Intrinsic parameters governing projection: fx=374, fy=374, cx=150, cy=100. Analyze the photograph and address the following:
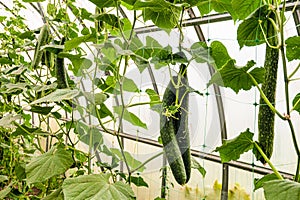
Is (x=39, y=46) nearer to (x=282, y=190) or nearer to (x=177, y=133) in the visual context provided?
(x=177, y=133)

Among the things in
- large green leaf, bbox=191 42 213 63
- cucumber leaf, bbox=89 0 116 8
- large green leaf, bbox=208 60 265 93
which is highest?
cucumber leaf, bbox=89 0 116 8

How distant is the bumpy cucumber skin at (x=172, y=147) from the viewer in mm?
803

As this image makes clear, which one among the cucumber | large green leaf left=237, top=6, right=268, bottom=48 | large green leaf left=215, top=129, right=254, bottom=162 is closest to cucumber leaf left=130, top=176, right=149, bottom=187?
large green leaf left=215, top=129, right=254, bottom=162

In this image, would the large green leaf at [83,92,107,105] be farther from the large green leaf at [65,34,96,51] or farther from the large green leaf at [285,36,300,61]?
the large green leaf at [285,36,300,61]

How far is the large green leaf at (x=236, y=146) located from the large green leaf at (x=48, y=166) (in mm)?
469

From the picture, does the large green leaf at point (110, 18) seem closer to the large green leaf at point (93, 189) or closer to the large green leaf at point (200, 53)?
the large green leaf at point (200, 53)

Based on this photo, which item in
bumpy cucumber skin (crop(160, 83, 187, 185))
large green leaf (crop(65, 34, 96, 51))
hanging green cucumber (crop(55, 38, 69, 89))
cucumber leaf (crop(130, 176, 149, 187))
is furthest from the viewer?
cucumber leaf (crop(130, 176, 149, 187))

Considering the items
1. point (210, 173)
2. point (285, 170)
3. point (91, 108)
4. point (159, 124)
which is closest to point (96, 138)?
point (91, 108)

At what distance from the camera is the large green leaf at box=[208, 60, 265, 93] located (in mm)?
894

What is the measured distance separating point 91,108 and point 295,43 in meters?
0.62

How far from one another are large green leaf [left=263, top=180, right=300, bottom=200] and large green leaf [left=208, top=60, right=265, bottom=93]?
27cm

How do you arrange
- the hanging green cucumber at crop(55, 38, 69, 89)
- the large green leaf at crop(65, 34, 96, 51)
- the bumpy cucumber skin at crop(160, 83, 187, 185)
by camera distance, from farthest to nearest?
the hanging green cucumber at crop(55, 38, 69, 89) < the large green leaf at crop(65, 34, 96, 51) < the bumpy cucumber skin at crop(160, 83, 187, 185)

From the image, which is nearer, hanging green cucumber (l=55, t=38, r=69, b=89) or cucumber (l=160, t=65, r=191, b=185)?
cucumber (l=160, t=65, r=191, b=185)

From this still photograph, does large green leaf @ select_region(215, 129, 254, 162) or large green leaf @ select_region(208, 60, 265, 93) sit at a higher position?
large green leaf @ select_region(208, 60, 265, 93)
